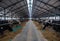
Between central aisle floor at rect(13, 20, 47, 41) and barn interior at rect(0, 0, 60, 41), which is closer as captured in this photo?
central aisle floor at rect(13, 20, 47, 41)

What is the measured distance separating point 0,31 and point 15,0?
5736 mm

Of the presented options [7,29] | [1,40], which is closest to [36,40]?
[1,40]

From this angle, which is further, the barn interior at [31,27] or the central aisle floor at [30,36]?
the barn interior at [31,27]

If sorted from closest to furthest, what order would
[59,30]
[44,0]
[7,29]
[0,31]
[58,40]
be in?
1. [58,40]
2. [0,31]
3. [59,30]
4. [7,29]
5. [44,0]

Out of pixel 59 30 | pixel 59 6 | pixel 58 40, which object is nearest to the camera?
pixel 58 40

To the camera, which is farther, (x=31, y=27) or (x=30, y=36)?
(x=31, y=27)

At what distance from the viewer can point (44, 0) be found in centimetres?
1430

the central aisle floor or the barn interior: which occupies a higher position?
the barn interior

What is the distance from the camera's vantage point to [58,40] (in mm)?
7695

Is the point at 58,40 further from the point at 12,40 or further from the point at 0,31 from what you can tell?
the point at 0,31

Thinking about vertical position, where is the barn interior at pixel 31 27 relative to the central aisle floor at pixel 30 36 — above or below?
above

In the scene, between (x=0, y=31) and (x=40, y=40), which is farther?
(x=0, y=31)

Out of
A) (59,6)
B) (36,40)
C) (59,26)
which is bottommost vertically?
(36,40)

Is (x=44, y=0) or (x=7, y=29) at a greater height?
(x=44, y=0)
